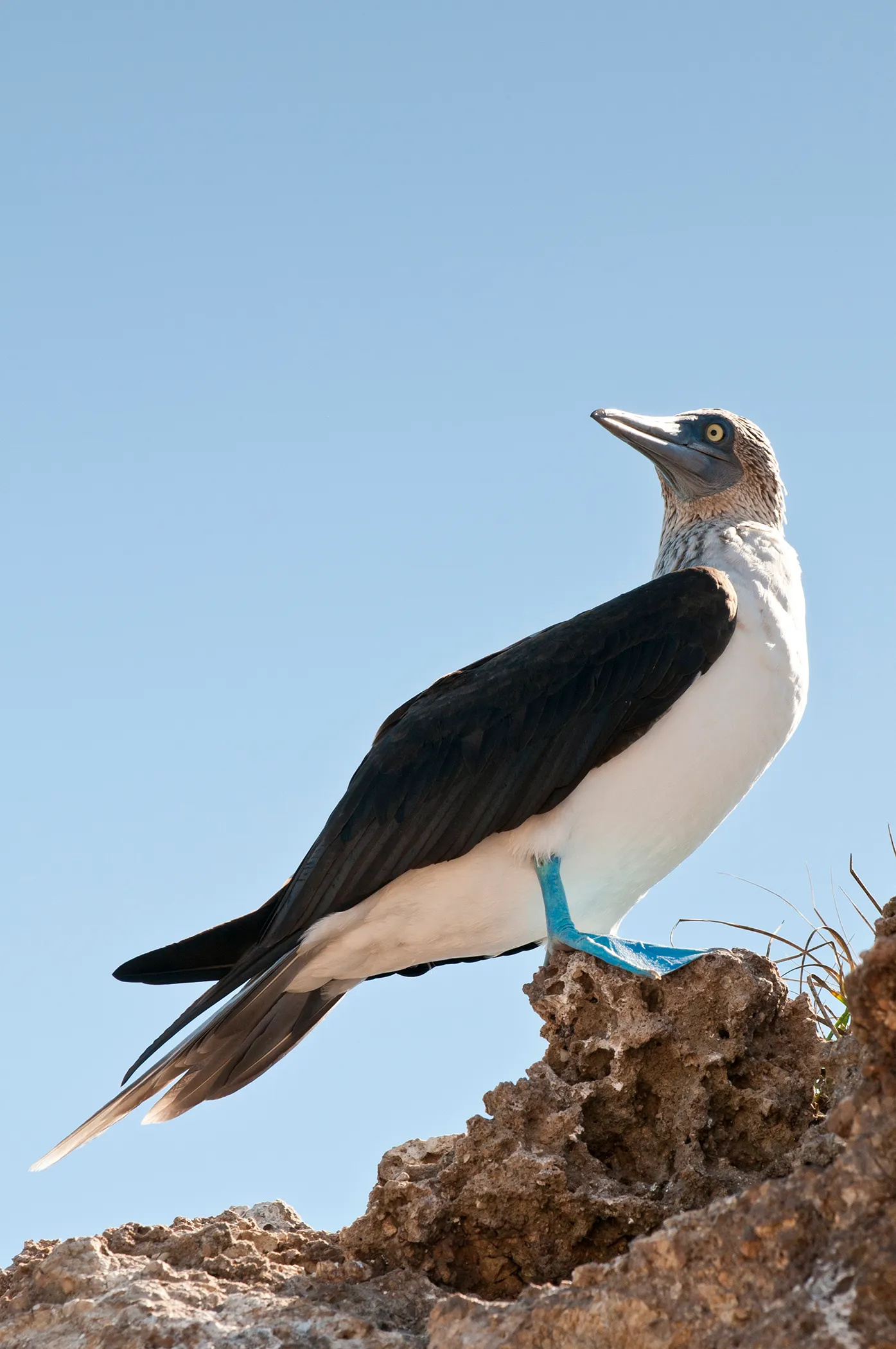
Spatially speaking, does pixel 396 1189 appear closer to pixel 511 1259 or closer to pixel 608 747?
pixel 511 1259

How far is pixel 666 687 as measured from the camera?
6.76 m

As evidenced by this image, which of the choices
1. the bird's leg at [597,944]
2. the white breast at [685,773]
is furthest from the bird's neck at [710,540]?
the bird's leg at [597,944]

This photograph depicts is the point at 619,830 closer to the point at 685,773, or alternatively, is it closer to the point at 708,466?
the point at 685,773

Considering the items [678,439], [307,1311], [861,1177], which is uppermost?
[678,439]

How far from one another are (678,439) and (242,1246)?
18.2 feet

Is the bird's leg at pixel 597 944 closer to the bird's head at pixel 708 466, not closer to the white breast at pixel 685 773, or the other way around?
the white breast at pixel 685 773

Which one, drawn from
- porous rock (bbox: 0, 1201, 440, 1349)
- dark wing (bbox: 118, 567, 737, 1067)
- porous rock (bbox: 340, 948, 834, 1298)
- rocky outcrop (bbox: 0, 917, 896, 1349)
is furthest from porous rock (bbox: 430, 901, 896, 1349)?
dark wing (bbox: 118, 567, 737, 1067)

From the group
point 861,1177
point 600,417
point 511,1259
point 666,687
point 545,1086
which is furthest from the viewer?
point 600,417

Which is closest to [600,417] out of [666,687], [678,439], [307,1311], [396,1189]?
[678,439]

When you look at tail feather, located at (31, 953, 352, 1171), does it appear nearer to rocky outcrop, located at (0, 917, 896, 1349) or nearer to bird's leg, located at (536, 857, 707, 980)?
rocky outcrop, located at (0, 917, 896, 1349)

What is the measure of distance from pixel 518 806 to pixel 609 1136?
191cm

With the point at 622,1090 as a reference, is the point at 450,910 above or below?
above

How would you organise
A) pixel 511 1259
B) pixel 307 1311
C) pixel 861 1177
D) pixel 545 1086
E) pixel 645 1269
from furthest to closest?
pixel 545 1086, pixel 511 1259, pixel 307 1311, pixel 645 1269, pixel 861 1177

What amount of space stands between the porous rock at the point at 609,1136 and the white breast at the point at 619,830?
1.40m
